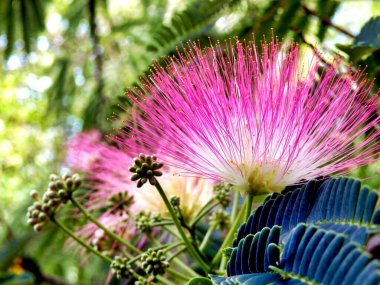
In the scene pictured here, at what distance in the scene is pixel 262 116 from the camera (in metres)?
1.33

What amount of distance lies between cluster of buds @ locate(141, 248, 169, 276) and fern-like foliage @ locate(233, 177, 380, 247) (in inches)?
11.5

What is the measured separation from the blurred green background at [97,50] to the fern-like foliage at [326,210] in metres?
0.27

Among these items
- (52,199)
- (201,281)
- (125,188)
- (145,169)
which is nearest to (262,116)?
(145,169)

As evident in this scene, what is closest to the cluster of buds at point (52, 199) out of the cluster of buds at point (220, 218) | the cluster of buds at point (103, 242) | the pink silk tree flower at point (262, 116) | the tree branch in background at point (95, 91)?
the cluster of buds at point (103, 242)

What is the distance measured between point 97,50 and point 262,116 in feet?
8.52

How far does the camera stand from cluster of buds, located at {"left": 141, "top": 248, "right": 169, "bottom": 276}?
1436 millimetres

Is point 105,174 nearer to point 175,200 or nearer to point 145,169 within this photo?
point 175,200

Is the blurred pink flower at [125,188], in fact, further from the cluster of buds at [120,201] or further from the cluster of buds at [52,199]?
the cluster of buds at [52,199]

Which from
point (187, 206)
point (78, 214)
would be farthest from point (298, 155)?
point (78, 214)

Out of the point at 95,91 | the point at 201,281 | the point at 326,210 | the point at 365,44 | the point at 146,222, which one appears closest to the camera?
the point at 326,210

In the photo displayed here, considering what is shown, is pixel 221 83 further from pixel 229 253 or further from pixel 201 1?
pixel 201 1

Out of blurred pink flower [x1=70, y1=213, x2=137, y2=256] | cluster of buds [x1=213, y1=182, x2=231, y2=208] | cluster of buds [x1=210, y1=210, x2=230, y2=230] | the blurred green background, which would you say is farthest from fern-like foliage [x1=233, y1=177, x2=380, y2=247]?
blurred pink flower [x1=70, y1=213, x2=137, y2=256]

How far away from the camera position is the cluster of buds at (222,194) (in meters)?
1.69

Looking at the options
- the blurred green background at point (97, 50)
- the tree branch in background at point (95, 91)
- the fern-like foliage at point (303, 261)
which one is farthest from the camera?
the tree branch in background at point (95, 91)
